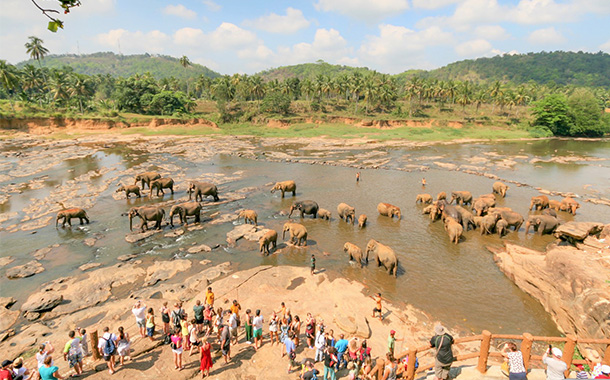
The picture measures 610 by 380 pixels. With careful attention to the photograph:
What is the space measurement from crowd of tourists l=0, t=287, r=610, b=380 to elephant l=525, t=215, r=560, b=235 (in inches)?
622

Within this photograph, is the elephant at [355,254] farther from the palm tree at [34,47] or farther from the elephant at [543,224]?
the palm tree at [34,47]

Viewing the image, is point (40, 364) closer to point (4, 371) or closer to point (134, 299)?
point (4, 371)

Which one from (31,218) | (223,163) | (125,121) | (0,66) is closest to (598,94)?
(223,163)

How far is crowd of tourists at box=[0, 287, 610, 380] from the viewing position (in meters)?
8.60

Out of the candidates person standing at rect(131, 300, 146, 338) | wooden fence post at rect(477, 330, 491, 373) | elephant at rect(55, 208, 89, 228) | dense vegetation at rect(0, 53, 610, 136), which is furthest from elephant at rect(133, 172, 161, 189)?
dense vegetation at rect(0, 53, 610, 136)

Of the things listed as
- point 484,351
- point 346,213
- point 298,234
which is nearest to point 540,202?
point 346,213

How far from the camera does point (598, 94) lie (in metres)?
133

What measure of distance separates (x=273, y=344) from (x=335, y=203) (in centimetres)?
1866

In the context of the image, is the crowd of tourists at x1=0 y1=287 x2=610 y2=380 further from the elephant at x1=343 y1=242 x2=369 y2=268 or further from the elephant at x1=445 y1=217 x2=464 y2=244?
the elephant at x1=445 y1=217 x2=464 y2=244

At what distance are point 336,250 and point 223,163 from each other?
104 ft

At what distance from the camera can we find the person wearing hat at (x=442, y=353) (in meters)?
8.66

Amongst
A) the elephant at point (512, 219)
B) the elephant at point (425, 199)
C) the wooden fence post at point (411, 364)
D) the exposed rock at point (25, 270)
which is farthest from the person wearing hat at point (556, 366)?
the exposed rock at point (25, 270)

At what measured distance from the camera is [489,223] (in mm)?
22484

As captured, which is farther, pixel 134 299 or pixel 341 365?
pixel 134 299
